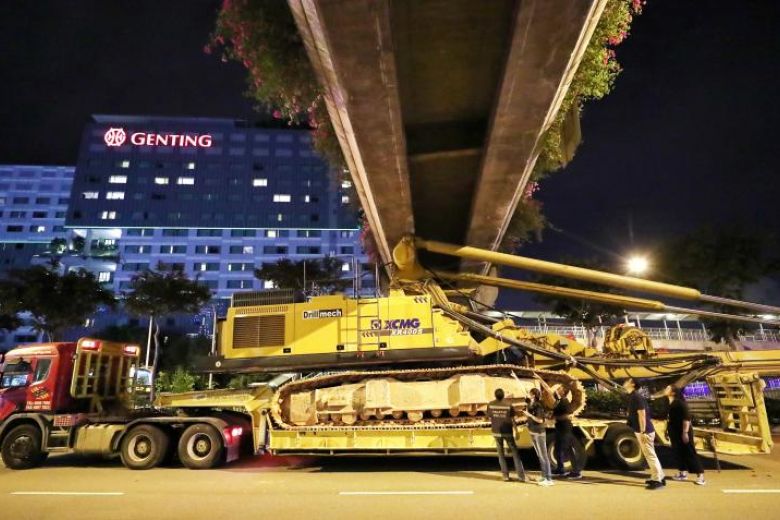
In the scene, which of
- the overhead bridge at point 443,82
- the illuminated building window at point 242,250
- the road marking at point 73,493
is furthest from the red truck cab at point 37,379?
the illuminated building window at point 242,250

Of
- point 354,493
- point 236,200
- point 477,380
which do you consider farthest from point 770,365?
point 236,200

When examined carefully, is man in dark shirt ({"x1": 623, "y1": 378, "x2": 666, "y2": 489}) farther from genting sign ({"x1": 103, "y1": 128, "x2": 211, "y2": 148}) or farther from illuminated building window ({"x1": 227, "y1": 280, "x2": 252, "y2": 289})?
genting sign ({"x1": 103, "y1": 128, "x2": 211, "y2": 148})

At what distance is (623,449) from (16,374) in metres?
14.4

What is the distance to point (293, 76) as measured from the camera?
21.5ft

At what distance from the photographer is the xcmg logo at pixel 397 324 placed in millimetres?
10461

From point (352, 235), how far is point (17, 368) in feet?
269

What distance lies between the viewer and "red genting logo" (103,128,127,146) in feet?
307

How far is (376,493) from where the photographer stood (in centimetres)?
763

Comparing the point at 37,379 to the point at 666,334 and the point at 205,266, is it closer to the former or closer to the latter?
the point at 666,334

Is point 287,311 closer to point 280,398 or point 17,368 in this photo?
point 280,398

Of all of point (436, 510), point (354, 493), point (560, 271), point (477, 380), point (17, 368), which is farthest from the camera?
point (17, 368)

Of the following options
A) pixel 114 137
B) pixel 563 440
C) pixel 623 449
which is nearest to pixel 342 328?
pixel 563 440

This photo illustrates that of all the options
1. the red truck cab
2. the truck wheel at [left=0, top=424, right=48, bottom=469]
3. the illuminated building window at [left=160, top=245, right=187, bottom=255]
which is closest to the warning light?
the red truck cab

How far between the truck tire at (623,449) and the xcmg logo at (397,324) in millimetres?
4562
